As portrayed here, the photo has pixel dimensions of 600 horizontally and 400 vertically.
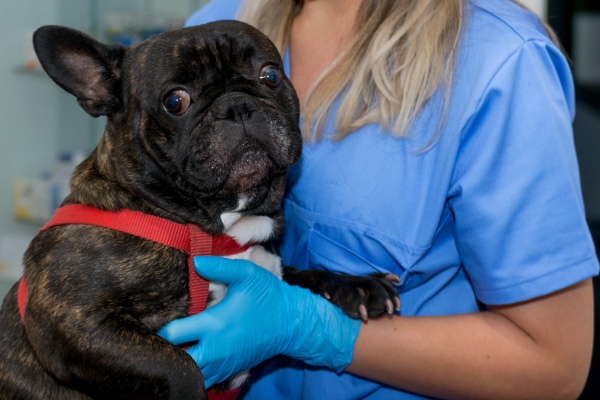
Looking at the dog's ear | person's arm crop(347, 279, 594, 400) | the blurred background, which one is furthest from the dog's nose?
the blurred background

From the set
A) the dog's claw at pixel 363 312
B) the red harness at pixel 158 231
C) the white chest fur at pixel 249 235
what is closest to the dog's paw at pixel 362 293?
the dog's claw at pixel 363 312

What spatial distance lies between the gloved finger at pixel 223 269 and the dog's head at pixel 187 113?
0.09 m

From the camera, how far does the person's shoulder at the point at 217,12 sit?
1725 millimetres

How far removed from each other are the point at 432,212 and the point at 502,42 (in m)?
0.33

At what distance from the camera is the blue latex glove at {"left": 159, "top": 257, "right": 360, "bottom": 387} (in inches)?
48.6

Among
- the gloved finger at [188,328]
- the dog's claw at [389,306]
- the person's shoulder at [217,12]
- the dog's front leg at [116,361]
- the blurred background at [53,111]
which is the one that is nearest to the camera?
the dog's front leg at [116,361]

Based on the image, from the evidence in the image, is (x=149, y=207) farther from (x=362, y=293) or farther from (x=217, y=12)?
(x=217, y=12)

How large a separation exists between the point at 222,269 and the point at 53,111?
7.18 feet

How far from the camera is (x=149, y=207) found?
1.28 meters

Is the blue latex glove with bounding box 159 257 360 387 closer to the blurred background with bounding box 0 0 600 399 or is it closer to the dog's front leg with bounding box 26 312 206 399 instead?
the dog's front leg with bounding box 26 312 206 399

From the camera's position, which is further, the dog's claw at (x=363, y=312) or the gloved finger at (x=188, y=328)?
the dog's claw at (x=363, y=312)

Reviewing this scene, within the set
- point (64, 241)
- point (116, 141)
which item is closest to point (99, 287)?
point (64, 241)

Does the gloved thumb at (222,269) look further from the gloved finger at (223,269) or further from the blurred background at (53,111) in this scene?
the blurred background at (53,111)

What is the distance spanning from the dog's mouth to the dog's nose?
0.21 feet
